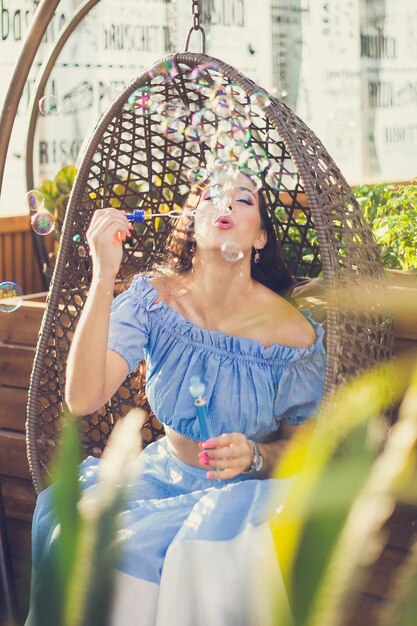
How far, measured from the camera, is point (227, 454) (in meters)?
1.69

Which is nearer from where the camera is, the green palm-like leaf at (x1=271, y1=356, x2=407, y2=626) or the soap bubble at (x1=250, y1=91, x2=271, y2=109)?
the green palm-like leaf at (x1=271, y1=356, x2=407, y2=626)

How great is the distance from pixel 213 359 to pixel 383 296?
0.34m

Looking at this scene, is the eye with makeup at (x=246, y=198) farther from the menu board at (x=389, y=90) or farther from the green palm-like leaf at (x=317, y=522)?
the menu board at (x=389, y=90)

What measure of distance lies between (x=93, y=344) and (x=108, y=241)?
0.18 m

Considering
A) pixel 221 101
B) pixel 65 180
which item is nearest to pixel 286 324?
pixel 221 101

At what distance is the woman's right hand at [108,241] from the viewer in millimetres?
1803

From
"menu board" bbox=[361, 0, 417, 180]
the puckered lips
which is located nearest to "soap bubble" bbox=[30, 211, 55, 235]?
the puckered lips

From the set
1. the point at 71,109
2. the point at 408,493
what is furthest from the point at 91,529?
the point at 71,109

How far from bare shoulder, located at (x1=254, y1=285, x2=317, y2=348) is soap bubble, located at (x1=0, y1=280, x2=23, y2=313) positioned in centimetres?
63

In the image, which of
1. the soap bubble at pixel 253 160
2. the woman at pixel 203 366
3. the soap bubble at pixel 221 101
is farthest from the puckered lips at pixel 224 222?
the soap bubble at pixel 221 101

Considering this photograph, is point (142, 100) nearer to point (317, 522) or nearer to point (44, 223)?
point (44, 223)

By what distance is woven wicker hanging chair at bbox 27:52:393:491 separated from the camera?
182cm

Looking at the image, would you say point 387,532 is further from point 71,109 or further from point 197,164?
point 71,109

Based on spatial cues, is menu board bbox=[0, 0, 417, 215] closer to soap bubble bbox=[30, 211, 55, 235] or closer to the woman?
soap bubble bbox=[30, 211, 55, 235]
